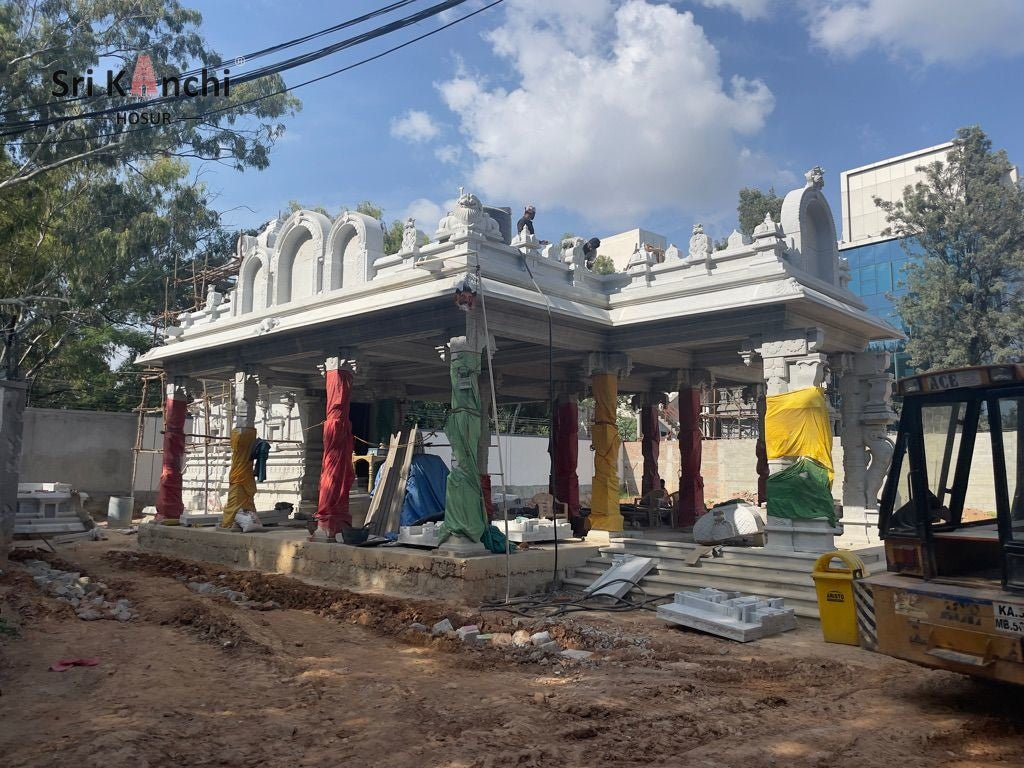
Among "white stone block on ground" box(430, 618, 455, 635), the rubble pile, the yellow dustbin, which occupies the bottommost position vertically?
"white stone block on ground" box(430, 618, 455, 635)

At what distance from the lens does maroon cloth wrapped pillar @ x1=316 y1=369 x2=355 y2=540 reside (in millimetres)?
12570

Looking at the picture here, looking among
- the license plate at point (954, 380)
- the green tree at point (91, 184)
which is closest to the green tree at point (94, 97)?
the green tree at point (91, 184)

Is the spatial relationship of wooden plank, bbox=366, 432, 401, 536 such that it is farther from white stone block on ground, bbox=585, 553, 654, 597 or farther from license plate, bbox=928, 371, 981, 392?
license plate, bbox=928, 371, 981, 392

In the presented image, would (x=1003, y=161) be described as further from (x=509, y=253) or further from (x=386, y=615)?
(x=386, y=615)

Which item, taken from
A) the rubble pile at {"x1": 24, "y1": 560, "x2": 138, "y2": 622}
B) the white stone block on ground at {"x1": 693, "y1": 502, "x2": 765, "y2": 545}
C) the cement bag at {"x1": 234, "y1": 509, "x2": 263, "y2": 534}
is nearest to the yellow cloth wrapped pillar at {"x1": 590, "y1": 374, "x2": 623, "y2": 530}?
the white stone block on ground at {"x1": 693, "y1": 502, "x2": 765, "y2": 545}

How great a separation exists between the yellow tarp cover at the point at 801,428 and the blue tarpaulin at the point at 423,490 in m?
5.44

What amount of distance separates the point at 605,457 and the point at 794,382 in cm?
374

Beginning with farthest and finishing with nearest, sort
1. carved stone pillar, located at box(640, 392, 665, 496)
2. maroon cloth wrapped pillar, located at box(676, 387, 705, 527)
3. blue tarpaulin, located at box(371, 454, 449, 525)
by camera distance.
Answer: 1. carved stone pillar, located at box(640, 392, 665, 496)
2. maroon cloth wrapped pillar, located at box(676, 387, 705, 527)
3. blue tarpaulin, located at box(371, 454, 449, 525)

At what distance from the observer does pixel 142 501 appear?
24.8 metres

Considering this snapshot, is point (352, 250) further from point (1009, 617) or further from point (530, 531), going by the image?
point (1009, 617)

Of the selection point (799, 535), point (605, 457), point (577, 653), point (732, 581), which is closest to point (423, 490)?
point (605, 457)

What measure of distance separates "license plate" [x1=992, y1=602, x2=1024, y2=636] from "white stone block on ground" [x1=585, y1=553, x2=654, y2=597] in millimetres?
5811

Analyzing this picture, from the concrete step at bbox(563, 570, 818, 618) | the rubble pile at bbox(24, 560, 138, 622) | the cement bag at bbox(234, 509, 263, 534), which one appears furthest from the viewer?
the cement bag at bbox(234, 509, 263, 534)

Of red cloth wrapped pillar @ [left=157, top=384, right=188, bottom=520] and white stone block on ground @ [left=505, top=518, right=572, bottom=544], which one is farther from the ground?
red cloth wrapped pillar @ [left=157, top=384, right=188, bottom=520]
